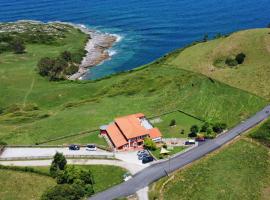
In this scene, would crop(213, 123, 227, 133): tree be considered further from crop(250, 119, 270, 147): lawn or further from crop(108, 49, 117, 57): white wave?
crop(108, 49, 117, 57): white wave

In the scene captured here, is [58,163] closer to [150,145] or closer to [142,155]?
[142,155]

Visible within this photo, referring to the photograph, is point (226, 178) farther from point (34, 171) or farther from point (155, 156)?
point (34, 171)

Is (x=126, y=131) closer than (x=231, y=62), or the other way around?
(x=126, y=131)

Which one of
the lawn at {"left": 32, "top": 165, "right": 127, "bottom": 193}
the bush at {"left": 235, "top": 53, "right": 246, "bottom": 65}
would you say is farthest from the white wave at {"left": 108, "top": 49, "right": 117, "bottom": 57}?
the lawn at {"left": 32, "top": 165, "right": 127, "bottom": 193}

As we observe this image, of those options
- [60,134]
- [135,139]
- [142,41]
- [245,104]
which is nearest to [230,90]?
[245,104]

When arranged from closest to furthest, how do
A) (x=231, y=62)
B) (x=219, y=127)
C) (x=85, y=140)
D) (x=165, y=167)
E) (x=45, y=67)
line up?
(x=165, y=167), (x=219, y=127), (x=85, y=140), (x=231, y=62), (x=45, y=67)

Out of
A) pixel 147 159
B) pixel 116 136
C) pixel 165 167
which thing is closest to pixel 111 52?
pixel 116 136

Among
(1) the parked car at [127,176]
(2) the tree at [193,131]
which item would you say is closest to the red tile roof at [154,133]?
(2) the tree at [193,131]
